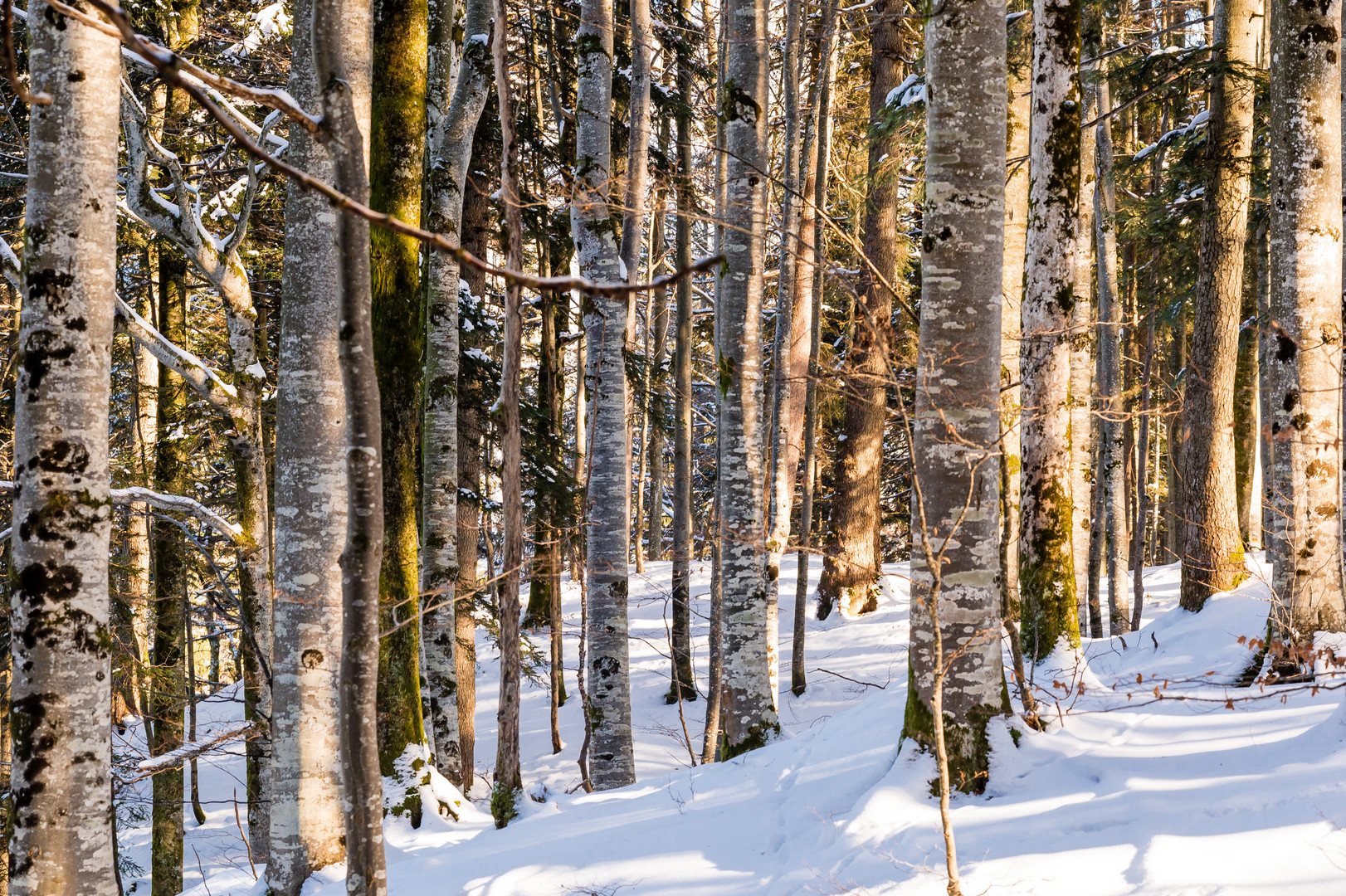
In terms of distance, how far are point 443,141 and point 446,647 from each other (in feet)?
14.9

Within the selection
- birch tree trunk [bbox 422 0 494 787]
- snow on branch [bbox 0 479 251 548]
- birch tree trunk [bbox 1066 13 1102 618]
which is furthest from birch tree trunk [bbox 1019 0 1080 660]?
snow on branch [bbox 0 479 251 548]

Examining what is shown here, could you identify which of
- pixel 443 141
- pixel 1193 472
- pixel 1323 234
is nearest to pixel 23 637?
pixel 443 141

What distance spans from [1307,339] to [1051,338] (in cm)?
146

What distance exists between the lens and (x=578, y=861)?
4.62m

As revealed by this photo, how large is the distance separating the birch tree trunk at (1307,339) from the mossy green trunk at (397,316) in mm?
5442

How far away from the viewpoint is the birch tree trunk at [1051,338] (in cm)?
598

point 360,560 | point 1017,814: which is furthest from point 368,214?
point 1017,814

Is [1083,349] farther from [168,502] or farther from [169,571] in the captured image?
[169,571]

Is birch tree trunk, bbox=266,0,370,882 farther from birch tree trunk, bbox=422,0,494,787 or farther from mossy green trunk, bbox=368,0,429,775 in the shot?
birch tree trunk, bbox=422,0,494,787

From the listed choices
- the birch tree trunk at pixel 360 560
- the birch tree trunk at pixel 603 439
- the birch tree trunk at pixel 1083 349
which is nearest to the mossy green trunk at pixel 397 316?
the birch tree trunk at pixel 603 439

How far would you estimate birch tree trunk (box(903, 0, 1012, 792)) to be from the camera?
421 centimetres

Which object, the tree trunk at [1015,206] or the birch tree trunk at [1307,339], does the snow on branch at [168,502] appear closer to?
the tree trunk at [1015,206]

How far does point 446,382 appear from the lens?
7.46 meters

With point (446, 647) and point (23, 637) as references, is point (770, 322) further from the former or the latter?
point (23, 637)
